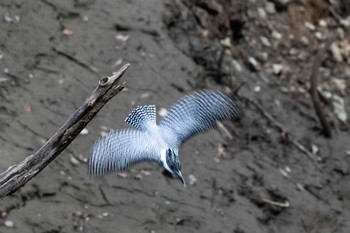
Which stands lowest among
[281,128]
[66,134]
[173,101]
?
[281,128]

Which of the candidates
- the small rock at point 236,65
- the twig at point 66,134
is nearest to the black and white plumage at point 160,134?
the twig at point 66,134

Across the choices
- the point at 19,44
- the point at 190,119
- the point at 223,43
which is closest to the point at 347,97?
the point at 223,43

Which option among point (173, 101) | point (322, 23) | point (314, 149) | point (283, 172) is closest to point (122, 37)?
point (173, 101)

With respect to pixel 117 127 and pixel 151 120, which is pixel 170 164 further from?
pixel 117 127

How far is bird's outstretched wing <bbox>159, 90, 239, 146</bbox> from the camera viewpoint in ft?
11.0

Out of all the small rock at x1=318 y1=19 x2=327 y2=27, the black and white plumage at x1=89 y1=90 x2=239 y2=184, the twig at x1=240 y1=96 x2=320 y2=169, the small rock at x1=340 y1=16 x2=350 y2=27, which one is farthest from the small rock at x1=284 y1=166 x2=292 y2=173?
the black and white plumage at x1=89 y1=90 x2=239 y2=184

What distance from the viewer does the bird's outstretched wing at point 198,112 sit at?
3342 millimetres

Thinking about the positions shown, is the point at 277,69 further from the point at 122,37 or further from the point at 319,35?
the point at 122,37

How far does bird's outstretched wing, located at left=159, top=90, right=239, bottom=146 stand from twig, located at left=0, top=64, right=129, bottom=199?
0.44 m

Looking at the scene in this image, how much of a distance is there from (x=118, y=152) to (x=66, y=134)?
0.21 m

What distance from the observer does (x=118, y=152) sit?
10.0 feet

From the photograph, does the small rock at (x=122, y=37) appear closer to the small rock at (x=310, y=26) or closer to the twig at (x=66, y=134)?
the small rock at (x=310, y=26)

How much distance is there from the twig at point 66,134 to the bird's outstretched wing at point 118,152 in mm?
110

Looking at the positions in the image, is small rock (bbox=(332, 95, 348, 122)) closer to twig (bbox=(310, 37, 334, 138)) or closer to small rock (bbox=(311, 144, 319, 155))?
twig (bbox=(310, 37, 334, 138))
